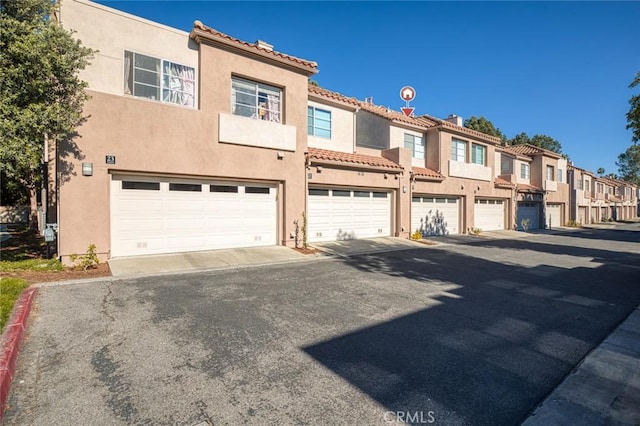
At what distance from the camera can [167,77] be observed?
10.6 metres

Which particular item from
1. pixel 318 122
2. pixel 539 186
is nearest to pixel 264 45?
pixel 318 122

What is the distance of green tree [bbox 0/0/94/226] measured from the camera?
723 cm

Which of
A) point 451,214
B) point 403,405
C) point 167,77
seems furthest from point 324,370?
point 451,214

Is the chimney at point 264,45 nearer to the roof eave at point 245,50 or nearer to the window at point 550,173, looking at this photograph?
the roof eave at point 245,50

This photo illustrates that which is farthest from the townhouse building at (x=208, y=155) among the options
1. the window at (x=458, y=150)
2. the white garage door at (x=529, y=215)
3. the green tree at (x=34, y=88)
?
the white garage door at (x=529, y=215)

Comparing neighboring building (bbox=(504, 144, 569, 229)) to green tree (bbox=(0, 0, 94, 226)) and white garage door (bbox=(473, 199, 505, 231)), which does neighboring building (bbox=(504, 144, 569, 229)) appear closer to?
white garage door (bbox=(473, 199, 505, 231))

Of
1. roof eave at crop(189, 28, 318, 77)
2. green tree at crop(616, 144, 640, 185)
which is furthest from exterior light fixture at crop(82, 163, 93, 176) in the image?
green tree at crop(616, 144, 640, 185)

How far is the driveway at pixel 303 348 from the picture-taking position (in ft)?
10.1

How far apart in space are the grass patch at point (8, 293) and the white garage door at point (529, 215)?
29382mm

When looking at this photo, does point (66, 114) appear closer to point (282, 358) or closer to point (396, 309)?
point (282, 358)

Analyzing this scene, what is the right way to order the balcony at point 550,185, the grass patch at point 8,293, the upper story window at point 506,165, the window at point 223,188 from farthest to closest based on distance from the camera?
the balcony at point 550,185
the upper story window at point 506,165
the window at point 223,188
the grass patch at point 8,293

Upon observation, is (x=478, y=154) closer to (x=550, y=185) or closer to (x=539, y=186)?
(x=539, y=186)

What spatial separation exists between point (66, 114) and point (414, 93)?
21230mm

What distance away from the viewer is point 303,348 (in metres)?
4.34
